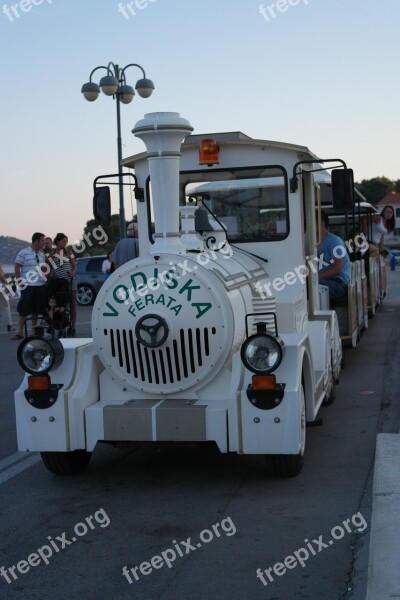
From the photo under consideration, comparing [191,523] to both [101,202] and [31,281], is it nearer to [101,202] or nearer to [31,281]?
[101,202]

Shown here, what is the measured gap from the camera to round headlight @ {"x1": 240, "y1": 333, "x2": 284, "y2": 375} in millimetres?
5512

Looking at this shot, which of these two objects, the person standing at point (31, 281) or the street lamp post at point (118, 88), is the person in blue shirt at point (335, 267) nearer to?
the person standing at point (31, 281)

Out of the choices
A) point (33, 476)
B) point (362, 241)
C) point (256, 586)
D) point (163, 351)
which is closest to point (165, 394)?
point (163, 351)

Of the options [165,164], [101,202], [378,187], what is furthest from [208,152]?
[378,187]

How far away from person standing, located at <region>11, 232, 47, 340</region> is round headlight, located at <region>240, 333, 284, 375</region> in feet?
30.8

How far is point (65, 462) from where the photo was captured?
6.10 m

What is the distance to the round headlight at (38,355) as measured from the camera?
19.1 ft

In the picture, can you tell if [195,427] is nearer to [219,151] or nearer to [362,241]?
[219,151]

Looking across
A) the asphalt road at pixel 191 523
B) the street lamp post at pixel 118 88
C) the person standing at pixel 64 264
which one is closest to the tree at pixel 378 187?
the street lamp post at pixel 118 88

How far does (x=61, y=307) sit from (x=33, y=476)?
28.8 feet

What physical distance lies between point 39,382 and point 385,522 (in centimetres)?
245

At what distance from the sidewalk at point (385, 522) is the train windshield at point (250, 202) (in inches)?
81.4

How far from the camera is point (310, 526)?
16.2 feet

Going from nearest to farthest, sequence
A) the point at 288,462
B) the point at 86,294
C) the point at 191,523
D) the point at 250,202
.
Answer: the point at 191,523 → the point at 288,462 → the point at 250,202 → the point at 86,294
